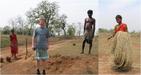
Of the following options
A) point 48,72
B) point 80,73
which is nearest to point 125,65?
point 80,73

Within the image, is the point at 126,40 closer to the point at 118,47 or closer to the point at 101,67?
the point at 118,47

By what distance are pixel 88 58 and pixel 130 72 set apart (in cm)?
121

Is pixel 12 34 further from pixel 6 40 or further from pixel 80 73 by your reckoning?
pixel 6 40

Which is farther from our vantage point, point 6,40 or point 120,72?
point 6,40

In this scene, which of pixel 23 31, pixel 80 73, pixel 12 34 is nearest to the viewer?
pixel 80 73

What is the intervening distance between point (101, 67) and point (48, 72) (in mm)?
1671

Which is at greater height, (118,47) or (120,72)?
Answer: (118,47)

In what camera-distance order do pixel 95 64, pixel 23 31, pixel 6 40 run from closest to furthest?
pixel 95 64 → pixel 6 40 → pixel 23 31

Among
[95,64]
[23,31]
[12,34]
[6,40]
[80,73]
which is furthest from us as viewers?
[23,31]

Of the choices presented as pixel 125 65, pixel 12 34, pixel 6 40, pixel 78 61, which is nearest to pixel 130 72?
pixel 125 65

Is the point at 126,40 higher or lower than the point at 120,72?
higher

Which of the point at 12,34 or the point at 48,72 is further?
the point at 12,34

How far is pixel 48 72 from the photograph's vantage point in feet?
28.8

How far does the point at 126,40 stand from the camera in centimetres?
909
